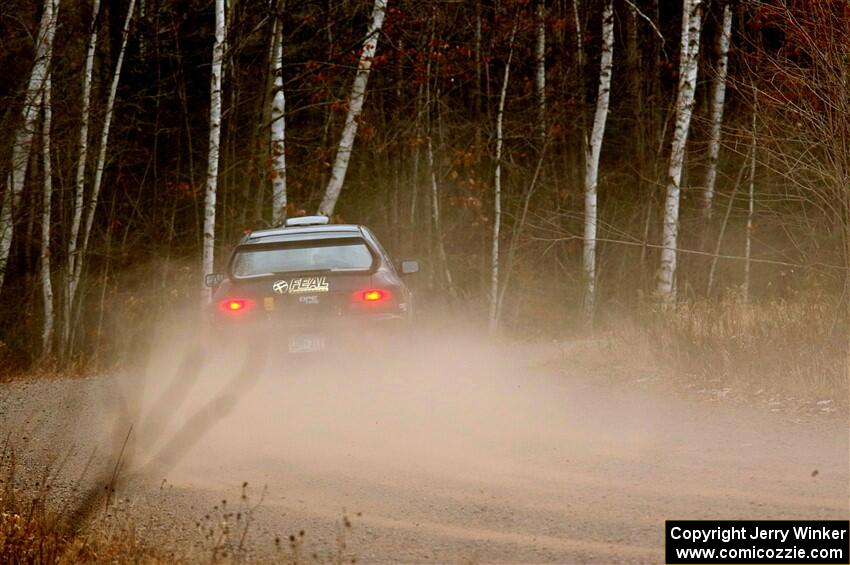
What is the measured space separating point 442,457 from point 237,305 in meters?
4.45

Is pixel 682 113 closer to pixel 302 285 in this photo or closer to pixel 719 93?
pixel 719 93

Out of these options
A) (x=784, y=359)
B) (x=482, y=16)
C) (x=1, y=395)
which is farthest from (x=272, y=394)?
(x=482, y=16)

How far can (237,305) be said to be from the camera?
1280cm

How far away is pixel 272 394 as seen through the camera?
12.7 m

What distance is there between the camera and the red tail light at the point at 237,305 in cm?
1276

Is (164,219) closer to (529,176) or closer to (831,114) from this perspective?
(529,176)

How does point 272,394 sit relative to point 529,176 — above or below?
below

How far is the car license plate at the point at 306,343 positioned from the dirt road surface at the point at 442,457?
17cm

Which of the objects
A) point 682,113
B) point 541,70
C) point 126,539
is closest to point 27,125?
point 682,113

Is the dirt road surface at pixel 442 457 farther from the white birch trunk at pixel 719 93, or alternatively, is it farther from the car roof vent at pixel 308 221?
the white birch trunk at pixel 719 93

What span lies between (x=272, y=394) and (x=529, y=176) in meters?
21.2

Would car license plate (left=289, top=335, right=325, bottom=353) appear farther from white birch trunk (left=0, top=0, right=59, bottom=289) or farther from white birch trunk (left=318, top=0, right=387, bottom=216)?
white birch trunk (left=318, top=0, right=387, bottom=216)

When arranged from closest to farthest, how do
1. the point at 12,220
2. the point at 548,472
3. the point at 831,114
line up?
the point at 548,472
the point at 831,114
the point at 12,220

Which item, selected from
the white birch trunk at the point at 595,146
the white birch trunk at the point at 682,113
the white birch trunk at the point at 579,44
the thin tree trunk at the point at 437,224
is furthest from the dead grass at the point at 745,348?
the white birch trunk at the point at 579,44
